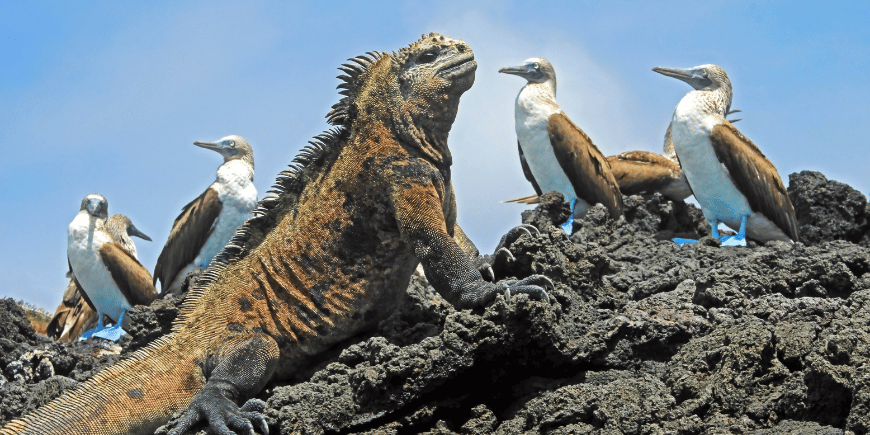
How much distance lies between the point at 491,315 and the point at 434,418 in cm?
75

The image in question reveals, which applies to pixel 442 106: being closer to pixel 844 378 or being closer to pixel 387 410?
pixel 387 410

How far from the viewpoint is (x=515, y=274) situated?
27.1 feet

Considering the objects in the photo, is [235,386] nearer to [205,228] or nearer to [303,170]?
[303,170]

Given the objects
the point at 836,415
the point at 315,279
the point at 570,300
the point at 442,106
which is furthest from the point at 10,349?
the point at 836,415

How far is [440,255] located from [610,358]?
134cm

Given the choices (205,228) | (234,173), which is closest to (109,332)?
(205,228)

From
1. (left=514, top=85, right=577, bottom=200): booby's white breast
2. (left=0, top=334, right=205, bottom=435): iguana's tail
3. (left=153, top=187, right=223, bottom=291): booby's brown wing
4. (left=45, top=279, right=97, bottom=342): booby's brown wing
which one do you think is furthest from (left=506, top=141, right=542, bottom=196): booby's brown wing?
(left=0, top=334, right=205, bottom=435): iguana's tail

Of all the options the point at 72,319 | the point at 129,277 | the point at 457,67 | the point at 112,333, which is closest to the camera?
the point at 457,67

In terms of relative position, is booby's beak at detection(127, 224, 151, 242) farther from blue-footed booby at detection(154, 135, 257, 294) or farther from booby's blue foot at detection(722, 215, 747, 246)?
booby's blue foot at detection(722, 215, 747, 246)

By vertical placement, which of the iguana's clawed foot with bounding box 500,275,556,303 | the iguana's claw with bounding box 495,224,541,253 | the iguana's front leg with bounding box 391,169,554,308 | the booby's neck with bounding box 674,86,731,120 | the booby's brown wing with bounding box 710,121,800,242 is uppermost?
the booby's neck with bounding box 674,86,731,120

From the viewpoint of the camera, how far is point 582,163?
1362 cm

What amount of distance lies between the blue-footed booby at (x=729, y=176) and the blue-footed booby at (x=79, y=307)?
25.9 feet

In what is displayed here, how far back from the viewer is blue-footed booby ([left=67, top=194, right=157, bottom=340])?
14.7 m

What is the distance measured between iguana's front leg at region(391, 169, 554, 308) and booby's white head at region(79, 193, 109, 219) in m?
8.73
